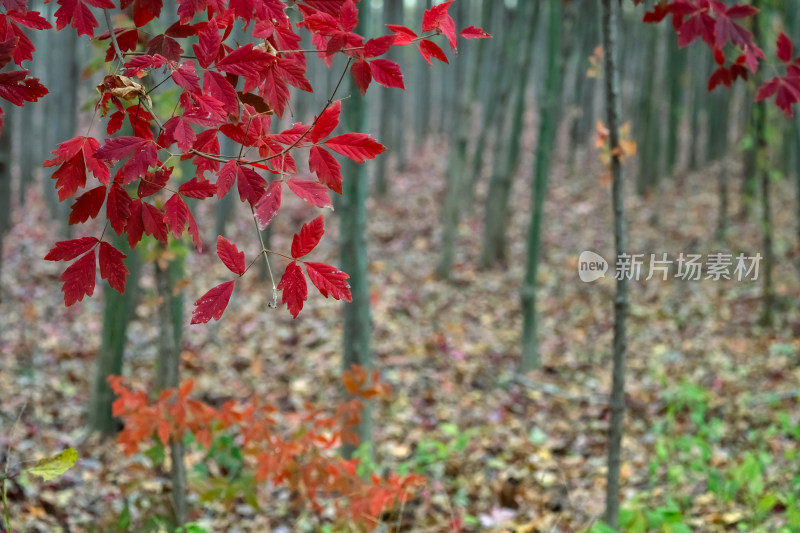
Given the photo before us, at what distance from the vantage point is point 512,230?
11891 mm

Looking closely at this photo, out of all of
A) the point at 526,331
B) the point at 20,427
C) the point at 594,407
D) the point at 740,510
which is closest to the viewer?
the point at 740,510

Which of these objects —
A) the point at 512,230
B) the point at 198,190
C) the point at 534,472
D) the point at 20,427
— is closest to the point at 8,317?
the point at 20,427

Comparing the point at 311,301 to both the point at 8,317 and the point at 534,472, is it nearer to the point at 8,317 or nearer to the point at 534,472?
the point at 8,317

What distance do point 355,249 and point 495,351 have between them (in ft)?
11.5

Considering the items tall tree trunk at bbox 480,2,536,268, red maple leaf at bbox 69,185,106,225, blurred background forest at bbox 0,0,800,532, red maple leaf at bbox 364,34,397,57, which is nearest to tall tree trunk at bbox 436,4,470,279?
blurred background forest at bbox 0,0,800,532

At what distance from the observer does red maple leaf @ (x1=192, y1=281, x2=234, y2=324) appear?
128 centimetres

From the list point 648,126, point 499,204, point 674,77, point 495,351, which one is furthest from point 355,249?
point 674,77

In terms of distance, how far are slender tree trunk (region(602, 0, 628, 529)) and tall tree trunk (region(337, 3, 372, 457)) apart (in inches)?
59.5

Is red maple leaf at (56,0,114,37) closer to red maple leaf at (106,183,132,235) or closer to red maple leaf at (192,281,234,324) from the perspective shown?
red maple leaf at (106,183,132,235)

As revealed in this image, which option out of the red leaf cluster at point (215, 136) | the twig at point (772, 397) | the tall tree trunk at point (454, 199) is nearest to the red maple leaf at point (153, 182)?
the red leaf cluster at point (215, 136)

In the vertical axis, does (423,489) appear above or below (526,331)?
below

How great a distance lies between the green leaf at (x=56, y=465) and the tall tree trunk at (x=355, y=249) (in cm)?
212

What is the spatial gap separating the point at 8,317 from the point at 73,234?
13.7 ft

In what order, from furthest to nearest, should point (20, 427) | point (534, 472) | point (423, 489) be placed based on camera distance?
point (20, 427)
point (534, 472)
point (423, 489)
